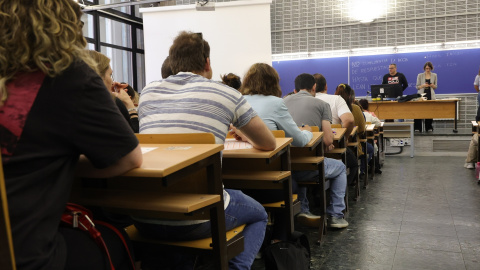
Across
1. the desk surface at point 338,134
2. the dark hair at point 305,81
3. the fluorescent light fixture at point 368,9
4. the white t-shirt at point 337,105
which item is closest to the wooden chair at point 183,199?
the desk surface at point 338,134

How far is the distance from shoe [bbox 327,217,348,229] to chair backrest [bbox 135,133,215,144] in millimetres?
1983

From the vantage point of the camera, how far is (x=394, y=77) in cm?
929

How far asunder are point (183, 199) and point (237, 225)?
0.41 m

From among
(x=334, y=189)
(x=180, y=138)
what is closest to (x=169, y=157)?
(x=180, y=138)

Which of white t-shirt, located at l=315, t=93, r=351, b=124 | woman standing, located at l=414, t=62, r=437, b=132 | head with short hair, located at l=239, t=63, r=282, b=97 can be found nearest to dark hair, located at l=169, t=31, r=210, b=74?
head with short hair, located at l=239, t=63, r=282, b=97

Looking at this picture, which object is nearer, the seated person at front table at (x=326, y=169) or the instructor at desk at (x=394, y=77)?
the seated person at front table at (x=326, y=169)

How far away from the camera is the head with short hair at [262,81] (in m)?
2.75

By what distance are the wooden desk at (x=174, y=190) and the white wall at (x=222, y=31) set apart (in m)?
6.67

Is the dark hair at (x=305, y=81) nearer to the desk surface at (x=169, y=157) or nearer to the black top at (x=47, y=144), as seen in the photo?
the desk surface at (x=169, y=157)

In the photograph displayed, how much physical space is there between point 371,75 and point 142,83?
223 inches

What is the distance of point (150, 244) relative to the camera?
1585mm

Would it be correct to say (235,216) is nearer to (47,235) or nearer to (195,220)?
(195,220)

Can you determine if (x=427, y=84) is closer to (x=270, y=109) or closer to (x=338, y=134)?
(x=338, y=134)

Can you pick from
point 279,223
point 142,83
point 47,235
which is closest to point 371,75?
point 142,83
